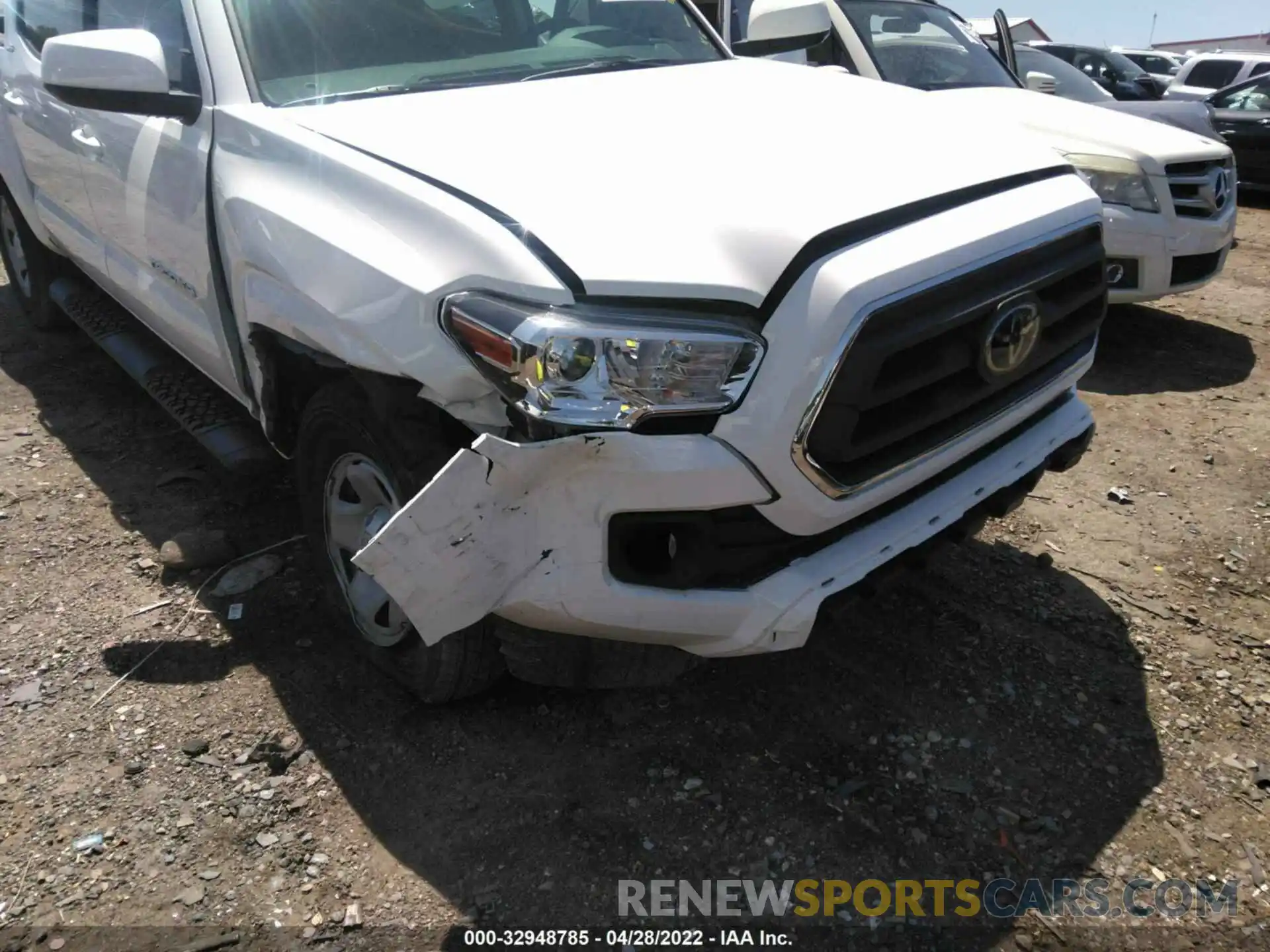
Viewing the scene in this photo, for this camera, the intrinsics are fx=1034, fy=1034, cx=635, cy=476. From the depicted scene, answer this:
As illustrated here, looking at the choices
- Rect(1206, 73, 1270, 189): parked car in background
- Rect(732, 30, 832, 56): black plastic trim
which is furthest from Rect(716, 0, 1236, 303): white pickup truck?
Rect(1206, 73, 1270, 189): parked car in background

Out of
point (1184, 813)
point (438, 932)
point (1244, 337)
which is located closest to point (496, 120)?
point (438, 932)

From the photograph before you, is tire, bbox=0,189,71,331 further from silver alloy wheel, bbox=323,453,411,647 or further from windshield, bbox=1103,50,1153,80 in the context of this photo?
windshield, bbox=1103,50,1153,80

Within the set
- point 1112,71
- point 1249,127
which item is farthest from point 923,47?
point 1112,71

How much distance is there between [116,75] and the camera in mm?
2697

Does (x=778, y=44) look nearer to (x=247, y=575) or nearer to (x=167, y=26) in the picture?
(x=167, y=26)

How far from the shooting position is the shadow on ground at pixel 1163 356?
5254 mm

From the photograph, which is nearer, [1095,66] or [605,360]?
[605,360]

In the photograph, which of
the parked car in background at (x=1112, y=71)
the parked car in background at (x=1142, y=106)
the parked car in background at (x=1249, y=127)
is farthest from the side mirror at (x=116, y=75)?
the parked car in background at (x=1112, y=71)

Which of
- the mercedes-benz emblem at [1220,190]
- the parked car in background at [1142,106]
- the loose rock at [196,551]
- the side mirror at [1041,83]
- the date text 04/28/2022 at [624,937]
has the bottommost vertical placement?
the date text 04/28/2022 at [624,937]

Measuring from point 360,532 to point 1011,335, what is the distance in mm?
1671

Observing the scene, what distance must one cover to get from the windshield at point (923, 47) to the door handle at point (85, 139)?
407 cm

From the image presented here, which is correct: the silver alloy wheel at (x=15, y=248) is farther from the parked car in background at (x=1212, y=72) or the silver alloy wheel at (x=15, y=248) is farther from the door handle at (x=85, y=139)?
the parked car in background at (x=1212, y=72)

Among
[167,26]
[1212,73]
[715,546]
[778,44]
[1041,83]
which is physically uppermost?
[167,26]

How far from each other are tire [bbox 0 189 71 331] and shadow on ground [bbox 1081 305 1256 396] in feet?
17.4
